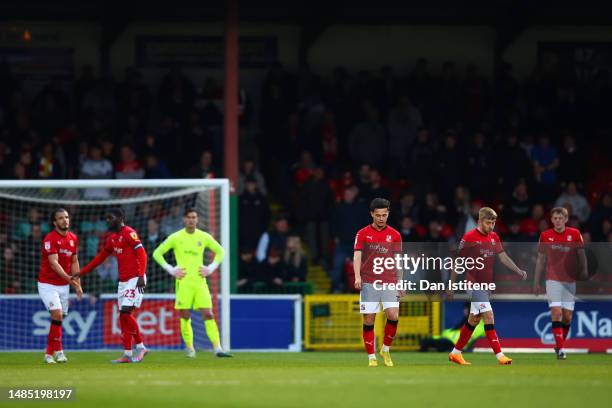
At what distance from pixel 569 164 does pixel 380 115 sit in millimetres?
3666

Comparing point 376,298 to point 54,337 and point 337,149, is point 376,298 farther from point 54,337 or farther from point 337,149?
point 337,149

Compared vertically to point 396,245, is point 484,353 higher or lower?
lower

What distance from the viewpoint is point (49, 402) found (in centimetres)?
1144

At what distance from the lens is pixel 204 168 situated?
24297 millimetres

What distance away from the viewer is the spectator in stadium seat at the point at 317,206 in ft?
80.8

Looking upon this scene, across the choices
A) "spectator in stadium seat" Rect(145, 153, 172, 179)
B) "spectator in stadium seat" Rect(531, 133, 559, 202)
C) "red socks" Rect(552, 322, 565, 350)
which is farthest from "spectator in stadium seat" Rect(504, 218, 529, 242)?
"spectator in stadium seat" Rect(145, 153, 172, 179)

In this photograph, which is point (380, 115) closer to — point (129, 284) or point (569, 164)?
point (569, 164)

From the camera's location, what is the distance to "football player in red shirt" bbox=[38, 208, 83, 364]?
17688 mm

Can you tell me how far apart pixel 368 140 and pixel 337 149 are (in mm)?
818

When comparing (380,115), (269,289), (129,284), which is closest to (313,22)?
(380,115)

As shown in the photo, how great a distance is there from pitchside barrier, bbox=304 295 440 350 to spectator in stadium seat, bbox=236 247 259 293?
992 mm

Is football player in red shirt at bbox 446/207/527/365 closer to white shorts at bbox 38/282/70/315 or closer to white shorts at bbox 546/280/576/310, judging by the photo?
white shorts at bbox 546/280/576/310

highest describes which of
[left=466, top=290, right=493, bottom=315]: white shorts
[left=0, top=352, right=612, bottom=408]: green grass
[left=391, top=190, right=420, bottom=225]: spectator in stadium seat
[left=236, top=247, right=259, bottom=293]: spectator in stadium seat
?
[left=391, top=190, right=420, bottom=225]: spectator in stadium seat

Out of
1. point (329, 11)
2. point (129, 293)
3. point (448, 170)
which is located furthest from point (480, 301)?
point (329, 11)
